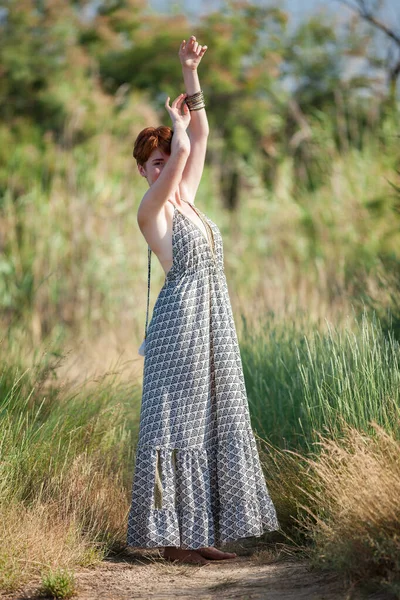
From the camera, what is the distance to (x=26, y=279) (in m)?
Answer: 8.66

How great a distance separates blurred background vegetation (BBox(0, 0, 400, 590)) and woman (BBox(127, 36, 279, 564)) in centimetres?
31

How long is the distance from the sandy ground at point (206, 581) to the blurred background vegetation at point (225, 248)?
0.37ft

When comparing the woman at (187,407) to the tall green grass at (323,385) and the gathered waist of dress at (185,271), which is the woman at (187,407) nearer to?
the gathered waist of dress at (185,271)

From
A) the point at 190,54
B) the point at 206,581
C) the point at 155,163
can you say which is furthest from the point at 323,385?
the point at 190,54

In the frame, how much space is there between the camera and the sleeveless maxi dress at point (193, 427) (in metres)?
3.64

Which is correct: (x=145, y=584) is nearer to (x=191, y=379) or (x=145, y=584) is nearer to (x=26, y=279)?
(x=191, y=379)

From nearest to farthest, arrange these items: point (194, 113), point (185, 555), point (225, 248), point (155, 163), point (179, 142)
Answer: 1. point (179, 142)
2. point (185, 555)
3. point (155, 163)
4. point (194, 113)
5. point (225, 248)

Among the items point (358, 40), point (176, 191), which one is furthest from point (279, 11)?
point (176, 191)

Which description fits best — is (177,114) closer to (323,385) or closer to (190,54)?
(190,54)

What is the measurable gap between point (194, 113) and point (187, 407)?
135 cm

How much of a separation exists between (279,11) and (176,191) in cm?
1125

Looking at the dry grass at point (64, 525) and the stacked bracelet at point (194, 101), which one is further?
the stacked bracelet at point (194, 101)

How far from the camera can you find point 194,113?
398 centimetres

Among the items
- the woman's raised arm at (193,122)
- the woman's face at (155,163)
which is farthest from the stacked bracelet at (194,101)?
the woman's face at (155,163)
